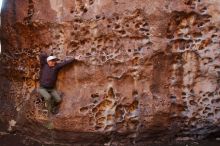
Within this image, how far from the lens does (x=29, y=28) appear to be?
6.72 metres

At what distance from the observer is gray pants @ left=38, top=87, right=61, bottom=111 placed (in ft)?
20.8

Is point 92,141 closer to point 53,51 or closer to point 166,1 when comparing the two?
point 53,51

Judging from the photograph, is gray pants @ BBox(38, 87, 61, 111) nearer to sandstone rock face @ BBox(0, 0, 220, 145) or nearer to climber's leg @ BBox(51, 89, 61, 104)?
climber's leg @ BBox(51, 89, 61, 104)

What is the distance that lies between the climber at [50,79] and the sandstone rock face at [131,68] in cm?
10

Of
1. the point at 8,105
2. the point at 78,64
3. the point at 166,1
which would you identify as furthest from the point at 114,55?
the point at 8,105

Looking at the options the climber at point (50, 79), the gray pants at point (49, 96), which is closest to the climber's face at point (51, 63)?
the climber at point (50, 79)

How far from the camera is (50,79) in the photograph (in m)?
6.35

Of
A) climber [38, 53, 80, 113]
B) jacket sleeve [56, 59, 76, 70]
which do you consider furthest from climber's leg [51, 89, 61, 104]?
jacket sleeve [56, 59, 76, 70]

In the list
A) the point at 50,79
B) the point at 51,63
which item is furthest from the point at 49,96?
the point at 51,63

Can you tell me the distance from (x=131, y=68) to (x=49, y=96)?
118cm

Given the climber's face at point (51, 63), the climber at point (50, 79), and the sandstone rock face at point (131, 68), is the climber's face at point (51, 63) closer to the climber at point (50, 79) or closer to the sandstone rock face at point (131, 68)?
the climber at point (50, 79)

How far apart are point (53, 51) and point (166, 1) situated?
1700mm

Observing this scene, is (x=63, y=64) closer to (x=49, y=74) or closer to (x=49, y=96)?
(x=49, y=74)

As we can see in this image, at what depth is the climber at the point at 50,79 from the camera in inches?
249
